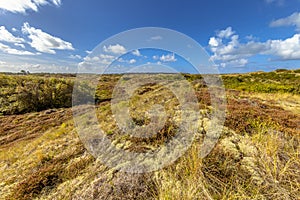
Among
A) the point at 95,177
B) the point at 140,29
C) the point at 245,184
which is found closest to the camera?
the point at 245,184

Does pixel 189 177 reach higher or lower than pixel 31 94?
higher

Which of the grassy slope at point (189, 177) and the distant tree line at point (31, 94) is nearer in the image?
the grassy slope at point (189, 177)

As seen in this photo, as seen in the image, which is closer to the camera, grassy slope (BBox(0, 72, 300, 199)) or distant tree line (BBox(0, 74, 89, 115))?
grassy slope (BBox(0, 72, 300, 199))

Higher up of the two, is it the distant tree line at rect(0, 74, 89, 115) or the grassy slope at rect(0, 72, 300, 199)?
the grassy slope at rect(0, 72, 300, 199)

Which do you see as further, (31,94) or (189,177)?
(31,94)

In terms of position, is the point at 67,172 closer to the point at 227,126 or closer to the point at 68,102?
the point at 227,126

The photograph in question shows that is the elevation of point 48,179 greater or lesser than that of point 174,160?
lesser

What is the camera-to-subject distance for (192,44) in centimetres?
479

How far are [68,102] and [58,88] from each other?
260 cm

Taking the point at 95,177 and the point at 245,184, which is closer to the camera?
the point at 245,184

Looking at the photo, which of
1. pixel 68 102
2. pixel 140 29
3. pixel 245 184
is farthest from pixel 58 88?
pixel 245 184

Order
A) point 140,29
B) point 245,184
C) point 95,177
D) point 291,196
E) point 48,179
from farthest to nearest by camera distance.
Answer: point 140,29 → point 48,179 → point 95,177 → point 245,184 → point 291,196

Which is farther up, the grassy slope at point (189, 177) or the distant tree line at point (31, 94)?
the grassy slope at point (189, 177)

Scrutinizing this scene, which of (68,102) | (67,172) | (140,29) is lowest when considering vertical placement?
(68,102)
